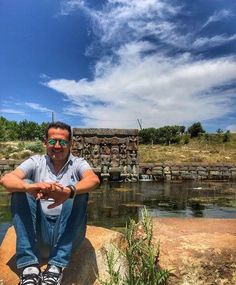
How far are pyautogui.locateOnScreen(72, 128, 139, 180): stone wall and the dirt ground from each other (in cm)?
1617

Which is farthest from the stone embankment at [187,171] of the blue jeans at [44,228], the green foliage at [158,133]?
the green foliage at [158,133]

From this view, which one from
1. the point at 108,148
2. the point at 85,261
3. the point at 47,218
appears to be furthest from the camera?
the point at 108,148

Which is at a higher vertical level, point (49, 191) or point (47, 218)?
point (49, 191)

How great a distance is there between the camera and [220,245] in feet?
14.5

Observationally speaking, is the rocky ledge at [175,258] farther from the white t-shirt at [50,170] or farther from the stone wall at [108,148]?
the stone wall at [108,148]

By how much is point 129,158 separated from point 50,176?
17.2 meters

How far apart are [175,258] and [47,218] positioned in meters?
1.48

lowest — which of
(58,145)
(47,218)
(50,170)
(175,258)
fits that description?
(175,258)

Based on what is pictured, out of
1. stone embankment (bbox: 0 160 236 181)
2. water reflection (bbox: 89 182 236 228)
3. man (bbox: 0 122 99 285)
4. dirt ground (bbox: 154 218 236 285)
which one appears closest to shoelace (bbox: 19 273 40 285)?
man (bbox: 0 122 99 285)

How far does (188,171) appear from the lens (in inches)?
920

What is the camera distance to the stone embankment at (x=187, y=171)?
74.5ft

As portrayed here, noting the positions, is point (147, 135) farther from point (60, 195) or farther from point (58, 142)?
point (60, 195)

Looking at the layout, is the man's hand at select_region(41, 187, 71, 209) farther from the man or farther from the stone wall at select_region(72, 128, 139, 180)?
the stone wall at select_region(72, 128, 139, 180)

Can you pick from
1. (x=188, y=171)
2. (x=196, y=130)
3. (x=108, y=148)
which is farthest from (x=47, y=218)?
(x=196, y=130)
